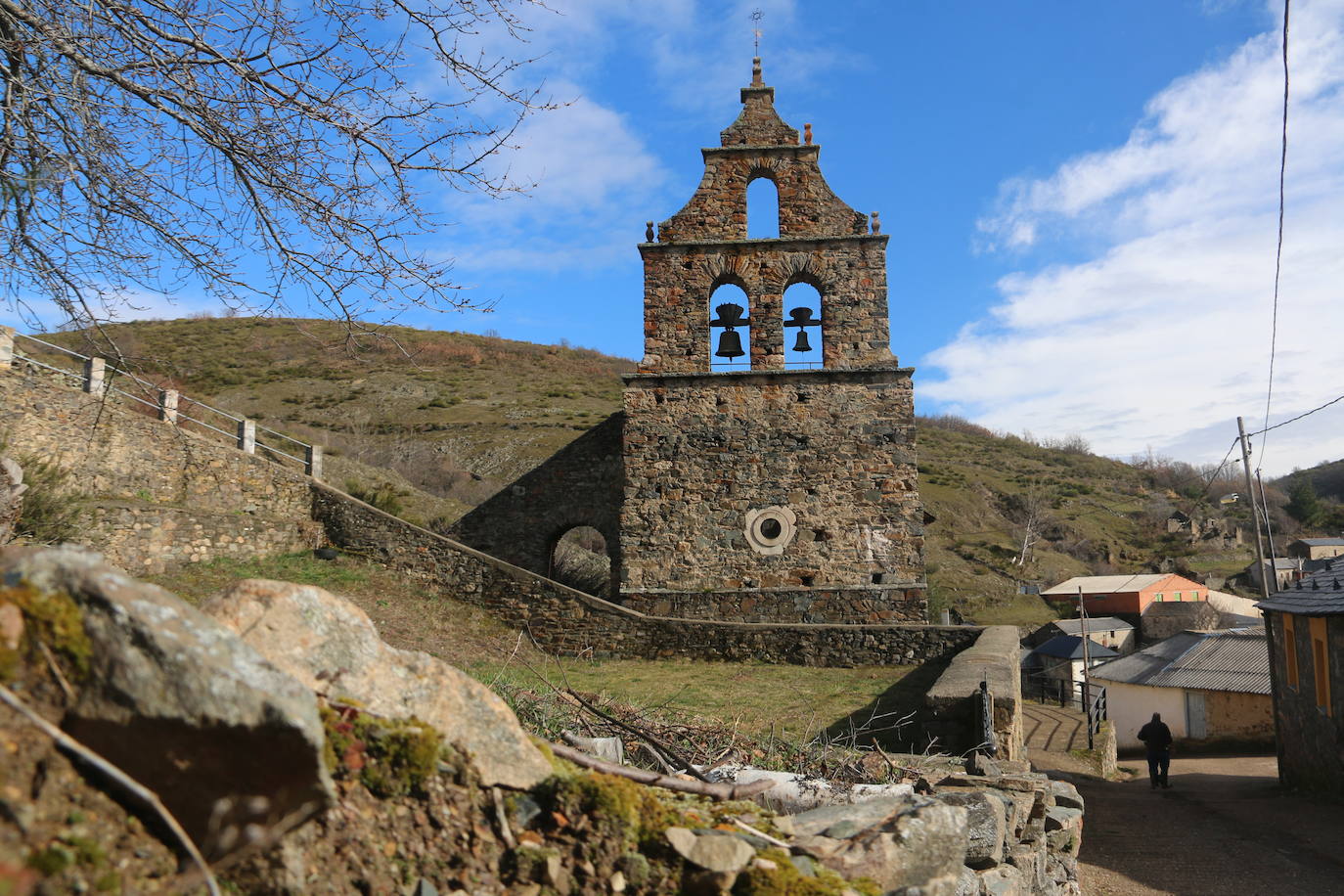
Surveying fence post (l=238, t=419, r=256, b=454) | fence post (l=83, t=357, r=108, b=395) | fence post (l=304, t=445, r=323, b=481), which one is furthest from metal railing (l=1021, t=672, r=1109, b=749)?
fence post (l=83, t=357, r=108, b=395)

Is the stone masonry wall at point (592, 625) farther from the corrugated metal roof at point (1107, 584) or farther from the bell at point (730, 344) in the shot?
the corrugated metal roof at point (1107, 584)

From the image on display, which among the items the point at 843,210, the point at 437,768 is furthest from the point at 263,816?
the point at 843,210

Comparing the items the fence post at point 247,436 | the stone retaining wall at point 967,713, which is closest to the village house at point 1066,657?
the stone retaining wall at point 967,713

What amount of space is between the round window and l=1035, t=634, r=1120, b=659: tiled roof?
63.9 feet

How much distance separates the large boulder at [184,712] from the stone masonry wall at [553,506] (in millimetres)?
14701

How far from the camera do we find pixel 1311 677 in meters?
12.7

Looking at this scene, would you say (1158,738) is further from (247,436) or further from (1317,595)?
(247,436)

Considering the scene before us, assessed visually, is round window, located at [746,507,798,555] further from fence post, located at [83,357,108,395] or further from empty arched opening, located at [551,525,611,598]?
fence post, located at [83,357,108,395]

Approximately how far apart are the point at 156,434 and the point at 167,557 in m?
2.81

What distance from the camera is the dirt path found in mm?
8445

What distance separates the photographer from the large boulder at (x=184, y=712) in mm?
1372

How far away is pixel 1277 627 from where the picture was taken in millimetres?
14922

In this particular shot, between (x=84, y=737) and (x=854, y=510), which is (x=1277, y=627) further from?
(x=84, y=737)

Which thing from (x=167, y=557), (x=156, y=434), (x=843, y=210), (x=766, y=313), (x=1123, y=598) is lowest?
(x=1123, y=598)
